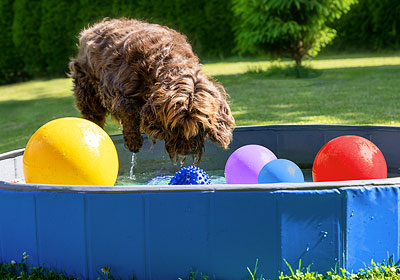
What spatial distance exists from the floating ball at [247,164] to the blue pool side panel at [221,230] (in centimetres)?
168

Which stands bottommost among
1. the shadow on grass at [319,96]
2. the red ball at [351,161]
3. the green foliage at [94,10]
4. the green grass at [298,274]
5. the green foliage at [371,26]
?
the shadow on grass at [319,96]

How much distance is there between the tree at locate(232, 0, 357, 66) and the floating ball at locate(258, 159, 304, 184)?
10.3 metres

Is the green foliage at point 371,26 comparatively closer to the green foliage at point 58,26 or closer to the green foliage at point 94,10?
the green foliage at point 94,10

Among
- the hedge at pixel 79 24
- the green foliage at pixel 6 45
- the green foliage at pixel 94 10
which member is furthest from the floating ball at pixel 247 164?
the green foliage at pixel 6 45

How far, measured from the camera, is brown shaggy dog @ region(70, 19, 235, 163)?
420 cm

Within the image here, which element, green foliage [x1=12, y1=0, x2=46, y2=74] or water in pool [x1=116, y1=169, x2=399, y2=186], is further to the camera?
green foliage [x1=12, y1=0, x2=46, y2=74]

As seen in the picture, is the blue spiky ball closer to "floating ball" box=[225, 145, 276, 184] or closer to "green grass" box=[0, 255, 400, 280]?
"floating ball" box=[225, 145, 276, 184]

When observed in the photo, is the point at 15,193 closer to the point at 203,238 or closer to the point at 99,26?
the point at 203,238

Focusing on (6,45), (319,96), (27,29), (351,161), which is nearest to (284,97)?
(319,96)

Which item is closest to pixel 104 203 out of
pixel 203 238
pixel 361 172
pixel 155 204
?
pixel 155 204

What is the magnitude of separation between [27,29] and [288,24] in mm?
10137

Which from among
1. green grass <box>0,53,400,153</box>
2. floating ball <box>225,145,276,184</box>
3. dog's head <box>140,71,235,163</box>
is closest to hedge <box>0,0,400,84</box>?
green grass <box>0,53,400,153</box>

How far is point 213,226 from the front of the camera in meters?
2.86

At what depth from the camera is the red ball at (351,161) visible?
4.00 metres
